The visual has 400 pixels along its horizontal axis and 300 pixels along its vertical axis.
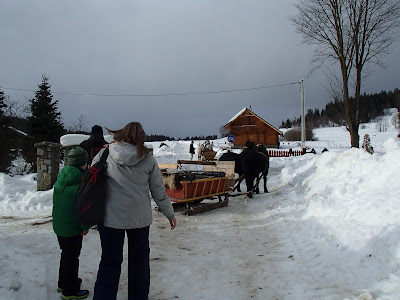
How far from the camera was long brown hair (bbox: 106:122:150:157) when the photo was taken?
123 inches

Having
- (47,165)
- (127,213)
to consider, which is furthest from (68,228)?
(47,165)

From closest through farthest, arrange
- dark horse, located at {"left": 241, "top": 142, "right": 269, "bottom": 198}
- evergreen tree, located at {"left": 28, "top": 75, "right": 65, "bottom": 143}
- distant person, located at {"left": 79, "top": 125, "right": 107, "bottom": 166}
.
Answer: distant person, located at {"left": 79, "top": 125, "right": 107, "bottom": 166}
dark horse, located at {"left": 241, "top": 142, "right": 269, "bottom": 198}
evergreen tree, located at {"left": 28, "top": 75, "right": 65, "bottom": 143}

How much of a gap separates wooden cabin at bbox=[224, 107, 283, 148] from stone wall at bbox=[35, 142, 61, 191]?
31064 millimetres

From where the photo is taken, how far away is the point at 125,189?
3.08 m

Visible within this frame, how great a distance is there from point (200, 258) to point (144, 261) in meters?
1.77

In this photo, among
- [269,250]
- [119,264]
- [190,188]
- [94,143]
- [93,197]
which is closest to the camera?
[93,197]

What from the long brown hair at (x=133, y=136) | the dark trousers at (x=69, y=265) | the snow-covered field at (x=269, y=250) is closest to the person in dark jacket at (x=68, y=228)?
the dark trousers at (x=69, y=265)

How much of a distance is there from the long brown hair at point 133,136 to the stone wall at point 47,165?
9044mm

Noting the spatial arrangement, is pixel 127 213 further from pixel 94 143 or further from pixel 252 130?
pixel 252 130

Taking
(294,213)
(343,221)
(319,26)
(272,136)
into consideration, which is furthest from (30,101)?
(272,136)

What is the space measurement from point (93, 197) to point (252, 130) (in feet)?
129

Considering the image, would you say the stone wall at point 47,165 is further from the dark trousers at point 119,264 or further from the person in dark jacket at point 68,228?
the dark trousers at point 119,264

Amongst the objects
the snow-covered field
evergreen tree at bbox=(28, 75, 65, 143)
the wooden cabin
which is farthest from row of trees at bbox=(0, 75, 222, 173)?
the wooden cabin

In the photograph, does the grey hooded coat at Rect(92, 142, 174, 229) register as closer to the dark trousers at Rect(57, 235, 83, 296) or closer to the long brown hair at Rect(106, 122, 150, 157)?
the long brown hair at Rect(106, 122, 150, 157)
